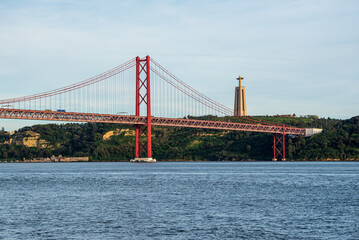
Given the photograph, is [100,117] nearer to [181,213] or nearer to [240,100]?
[181,213]

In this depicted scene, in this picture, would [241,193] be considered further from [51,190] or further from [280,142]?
[280,142]

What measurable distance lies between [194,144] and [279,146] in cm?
2658

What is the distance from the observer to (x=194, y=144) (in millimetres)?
154000

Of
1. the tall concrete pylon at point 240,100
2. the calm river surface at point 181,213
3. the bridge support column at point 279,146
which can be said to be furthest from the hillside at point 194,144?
the calm river surface at point 181,213

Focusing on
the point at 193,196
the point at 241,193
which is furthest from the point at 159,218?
the point at 241,193

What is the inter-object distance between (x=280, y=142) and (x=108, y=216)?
364 ft

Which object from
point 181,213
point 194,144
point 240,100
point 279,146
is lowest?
point 181,213

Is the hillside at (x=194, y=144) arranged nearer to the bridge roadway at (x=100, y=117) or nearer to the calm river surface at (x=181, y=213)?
the bridge roadway at (x=100, y=117)

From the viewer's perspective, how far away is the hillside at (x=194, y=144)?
418 feet

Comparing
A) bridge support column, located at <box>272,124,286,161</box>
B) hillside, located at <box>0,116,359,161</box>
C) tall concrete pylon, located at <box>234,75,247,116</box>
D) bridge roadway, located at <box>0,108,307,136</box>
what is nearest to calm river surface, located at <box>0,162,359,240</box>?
bridge roadway, located at <box>0,108,307,136</box>

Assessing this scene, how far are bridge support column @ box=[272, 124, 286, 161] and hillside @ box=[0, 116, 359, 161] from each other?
6.77 ft

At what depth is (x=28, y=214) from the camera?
29.6 meters

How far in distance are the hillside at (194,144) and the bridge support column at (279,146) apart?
206cm

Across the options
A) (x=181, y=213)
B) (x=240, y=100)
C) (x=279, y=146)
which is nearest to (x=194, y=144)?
Result: (x=279, y=146)
